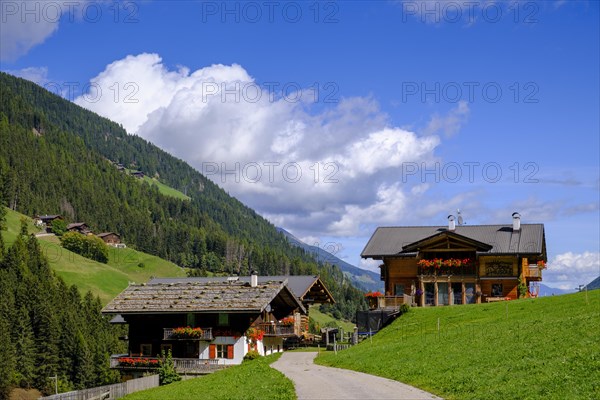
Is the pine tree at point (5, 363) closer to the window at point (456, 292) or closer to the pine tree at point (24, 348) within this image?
the pine tree at point (24, 348)

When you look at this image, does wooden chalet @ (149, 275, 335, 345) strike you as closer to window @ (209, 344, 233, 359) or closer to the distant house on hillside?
the distant house on hillside

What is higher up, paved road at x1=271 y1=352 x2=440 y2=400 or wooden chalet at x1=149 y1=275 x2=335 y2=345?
wooden chalet at x1=149 y1=275 x2=335 y2=345

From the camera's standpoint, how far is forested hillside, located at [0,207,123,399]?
10481 cm

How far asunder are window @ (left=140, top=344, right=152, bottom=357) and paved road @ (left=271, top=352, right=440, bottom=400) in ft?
54.9

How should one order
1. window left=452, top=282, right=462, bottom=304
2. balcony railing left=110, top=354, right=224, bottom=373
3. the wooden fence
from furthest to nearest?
window left=452, top=282, right=462, bottom=304 < balcony railing left=110, top=354, right=224, bottom=373 < the wooden fence

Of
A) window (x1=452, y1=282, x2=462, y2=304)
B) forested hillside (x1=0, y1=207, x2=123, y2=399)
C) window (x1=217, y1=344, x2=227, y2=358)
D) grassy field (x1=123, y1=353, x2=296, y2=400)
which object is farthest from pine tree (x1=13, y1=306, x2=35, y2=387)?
grassy field (x1=123, y1=353, x2=296, y2=400)

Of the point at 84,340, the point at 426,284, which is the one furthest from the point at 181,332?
the point at 84,340

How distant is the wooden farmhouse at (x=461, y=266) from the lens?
6228 cm

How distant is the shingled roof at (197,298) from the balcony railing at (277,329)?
115 inches

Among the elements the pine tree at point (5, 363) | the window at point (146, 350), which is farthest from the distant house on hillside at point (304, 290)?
the pine tree at point (5, 363)

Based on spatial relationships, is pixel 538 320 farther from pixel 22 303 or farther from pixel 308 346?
pixel 22 303

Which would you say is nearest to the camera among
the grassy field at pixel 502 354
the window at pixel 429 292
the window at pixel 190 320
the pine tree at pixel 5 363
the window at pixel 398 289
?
the grassy field at pixel 502 354

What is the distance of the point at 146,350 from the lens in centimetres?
5334

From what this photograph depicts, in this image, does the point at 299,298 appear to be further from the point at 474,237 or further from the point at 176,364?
the point at 176,364
